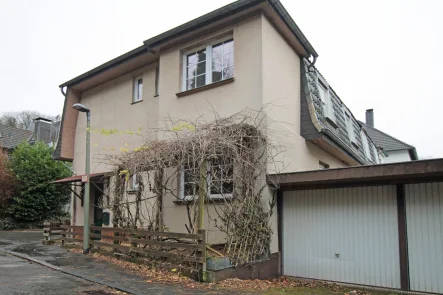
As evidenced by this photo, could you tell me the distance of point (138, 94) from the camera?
42.9ft

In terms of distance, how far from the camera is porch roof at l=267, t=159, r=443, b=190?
675cm

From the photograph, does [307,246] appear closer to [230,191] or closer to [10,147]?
[230,191]

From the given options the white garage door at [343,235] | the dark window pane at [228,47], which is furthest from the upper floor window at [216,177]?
the dark window pane at [228,47]

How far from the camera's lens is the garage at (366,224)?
283 inches

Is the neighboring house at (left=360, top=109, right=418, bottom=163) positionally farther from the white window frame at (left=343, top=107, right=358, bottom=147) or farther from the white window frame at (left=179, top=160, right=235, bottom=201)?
the white window frame at (left=179, top=160, right=235, bottom=201)

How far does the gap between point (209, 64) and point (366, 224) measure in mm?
5677

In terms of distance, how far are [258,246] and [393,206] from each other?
296cm

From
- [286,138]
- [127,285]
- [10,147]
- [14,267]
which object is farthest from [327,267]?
[10,147]

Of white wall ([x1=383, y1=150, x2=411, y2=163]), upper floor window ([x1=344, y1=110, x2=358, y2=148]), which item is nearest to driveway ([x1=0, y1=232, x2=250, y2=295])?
upper floor window ([x1=344, y1=110, x2=358, y2=148])

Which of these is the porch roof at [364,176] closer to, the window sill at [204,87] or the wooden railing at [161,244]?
the wooden railing at [161,244]

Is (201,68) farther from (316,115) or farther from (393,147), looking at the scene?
(393,147)

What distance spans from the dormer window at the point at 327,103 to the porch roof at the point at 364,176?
3.66 m

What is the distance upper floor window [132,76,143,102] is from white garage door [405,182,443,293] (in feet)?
29.6

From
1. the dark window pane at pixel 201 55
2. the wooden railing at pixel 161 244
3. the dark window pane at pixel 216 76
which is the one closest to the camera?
the wooden railing at pixel 161 244
